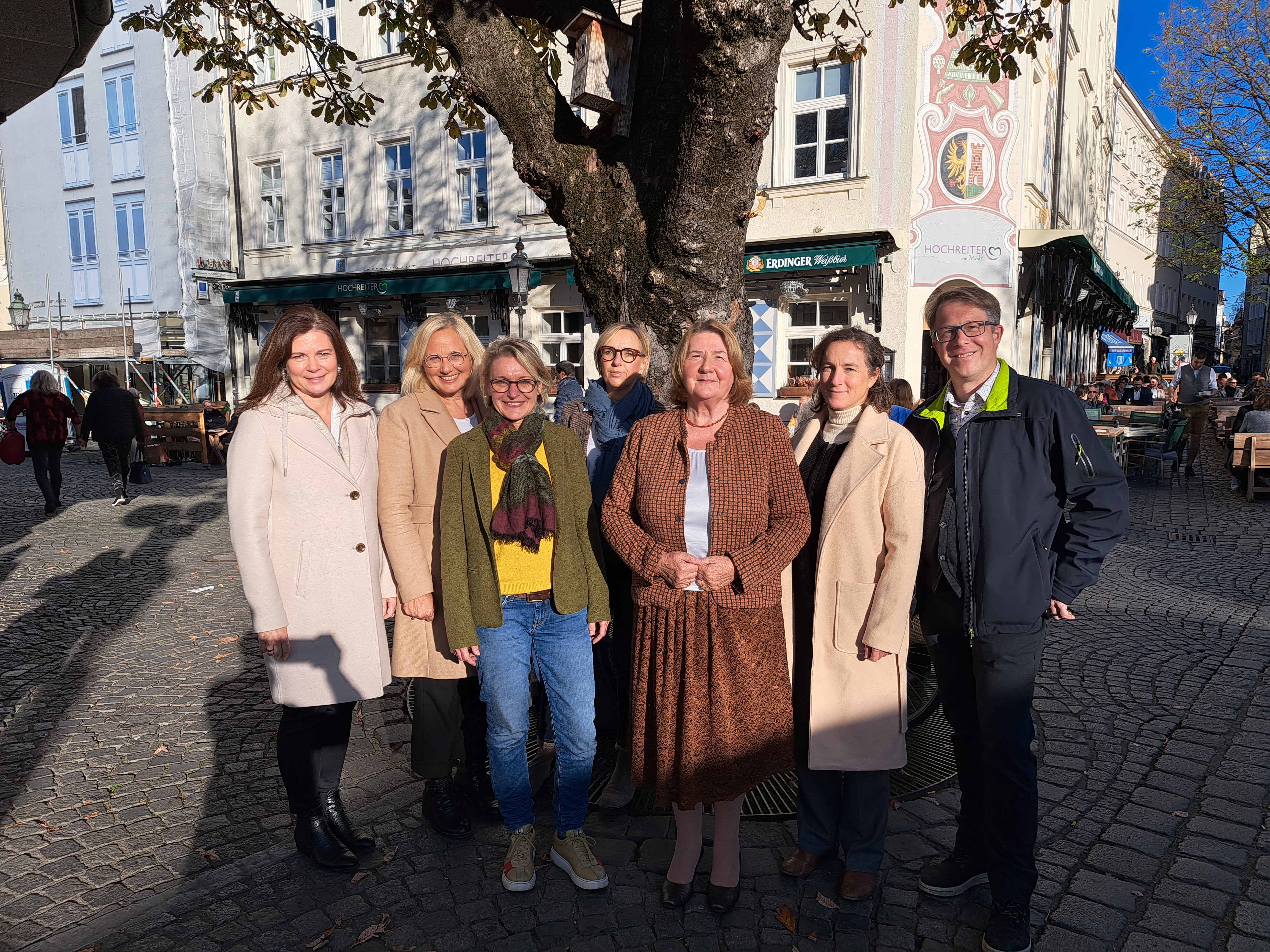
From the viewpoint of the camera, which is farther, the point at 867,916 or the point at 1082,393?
the point at 1082,393

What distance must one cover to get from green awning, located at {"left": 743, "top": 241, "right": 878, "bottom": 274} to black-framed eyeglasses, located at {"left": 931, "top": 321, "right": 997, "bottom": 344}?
10.6m

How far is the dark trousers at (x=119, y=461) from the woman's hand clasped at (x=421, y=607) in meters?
10.3

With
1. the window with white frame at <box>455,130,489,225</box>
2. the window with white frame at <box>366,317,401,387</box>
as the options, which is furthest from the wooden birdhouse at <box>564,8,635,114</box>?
the window with white frame at <box>366,317,401,387</box>

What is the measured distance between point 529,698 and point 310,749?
852 mm

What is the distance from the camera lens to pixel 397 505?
3062mm

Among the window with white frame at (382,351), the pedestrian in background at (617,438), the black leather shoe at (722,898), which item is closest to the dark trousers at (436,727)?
the pedestrian in background at (617,438)

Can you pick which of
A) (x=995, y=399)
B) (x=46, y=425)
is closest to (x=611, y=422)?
(x=995, y=399)

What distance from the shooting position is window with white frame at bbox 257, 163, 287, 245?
65.0 feet

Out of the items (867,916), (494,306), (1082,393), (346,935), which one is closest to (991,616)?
(867,916)

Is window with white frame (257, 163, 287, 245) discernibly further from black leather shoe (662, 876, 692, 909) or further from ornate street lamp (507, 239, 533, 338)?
black leather shoe (662, 876, 692, 909)

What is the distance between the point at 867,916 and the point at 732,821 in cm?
52

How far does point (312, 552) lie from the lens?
2.87 metres

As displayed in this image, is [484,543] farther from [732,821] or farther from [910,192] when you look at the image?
[910,192]

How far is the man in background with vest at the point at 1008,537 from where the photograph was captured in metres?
2.50
